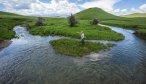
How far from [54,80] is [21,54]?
17725mm

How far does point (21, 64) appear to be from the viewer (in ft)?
102

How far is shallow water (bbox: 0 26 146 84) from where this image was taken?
2407 cm

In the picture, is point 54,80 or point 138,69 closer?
point 54,80

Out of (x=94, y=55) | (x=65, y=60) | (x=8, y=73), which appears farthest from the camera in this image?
(x=94, y=55)

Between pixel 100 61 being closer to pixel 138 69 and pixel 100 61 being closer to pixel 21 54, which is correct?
pixel 138 69

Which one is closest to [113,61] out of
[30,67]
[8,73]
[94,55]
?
[94,55]

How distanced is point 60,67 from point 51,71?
2.32m

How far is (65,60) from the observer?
109 feet

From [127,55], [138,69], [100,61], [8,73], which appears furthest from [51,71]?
[127,55]

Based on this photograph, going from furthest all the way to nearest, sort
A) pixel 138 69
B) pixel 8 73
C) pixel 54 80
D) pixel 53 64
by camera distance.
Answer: pixel 53 64 → pixel 138 69 → pixel 8 73 → pixel 54 80

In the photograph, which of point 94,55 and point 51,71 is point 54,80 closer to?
point 51,71

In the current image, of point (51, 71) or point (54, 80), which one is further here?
point (51, 71)

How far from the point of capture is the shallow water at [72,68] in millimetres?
24069

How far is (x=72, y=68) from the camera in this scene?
1131 inches
